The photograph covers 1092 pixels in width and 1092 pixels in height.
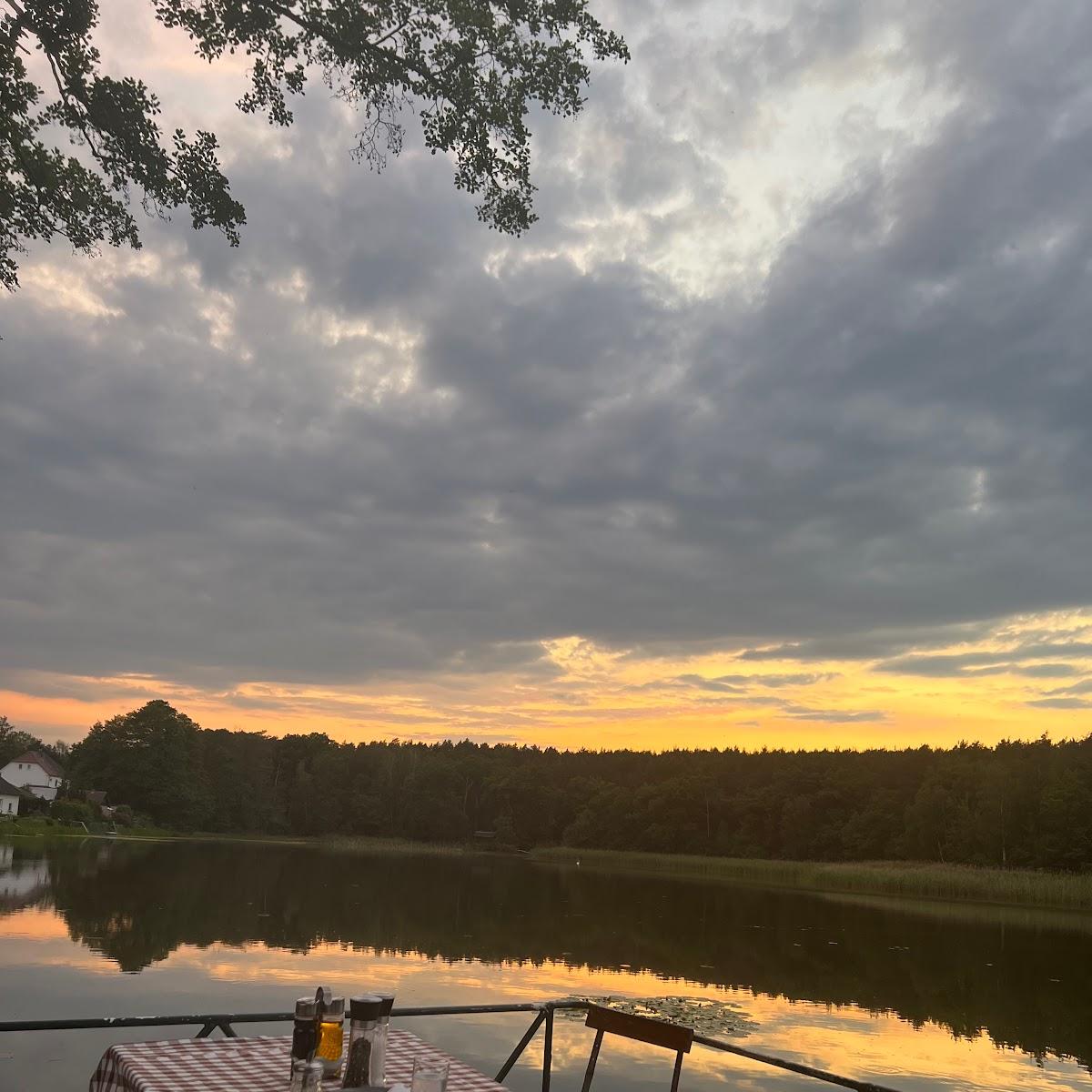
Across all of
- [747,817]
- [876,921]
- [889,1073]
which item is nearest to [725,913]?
[876,921]

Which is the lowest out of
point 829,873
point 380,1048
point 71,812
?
point 380,1048

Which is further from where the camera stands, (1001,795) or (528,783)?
(528,783)

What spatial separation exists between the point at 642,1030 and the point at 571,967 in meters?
16.6

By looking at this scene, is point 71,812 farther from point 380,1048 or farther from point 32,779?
point 380,1048

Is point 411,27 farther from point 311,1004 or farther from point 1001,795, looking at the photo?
point 1001,795

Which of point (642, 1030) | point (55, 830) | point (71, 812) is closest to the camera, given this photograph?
point (642, 1030)

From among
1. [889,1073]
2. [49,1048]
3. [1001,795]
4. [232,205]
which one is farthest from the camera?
[1001,795]

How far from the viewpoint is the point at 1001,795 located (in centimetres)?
6206

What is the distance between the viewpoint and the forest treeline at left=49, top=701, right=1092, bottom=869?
2483 inches

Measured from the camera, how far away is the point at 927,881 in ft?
141

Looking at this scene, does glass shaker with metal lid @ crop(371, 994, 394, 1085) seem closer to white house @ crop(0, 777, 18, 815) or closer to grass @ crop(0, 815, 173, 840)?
grass @ crop(0, 815, 173, 840)

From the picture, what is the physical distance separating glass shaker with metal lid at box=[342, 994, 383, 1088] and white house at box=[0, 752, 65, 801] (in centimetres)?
10188

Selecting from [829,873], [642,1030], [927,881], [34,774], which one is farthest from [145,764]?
[642,1030]

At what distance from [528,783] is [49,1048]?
9222 centimetres
